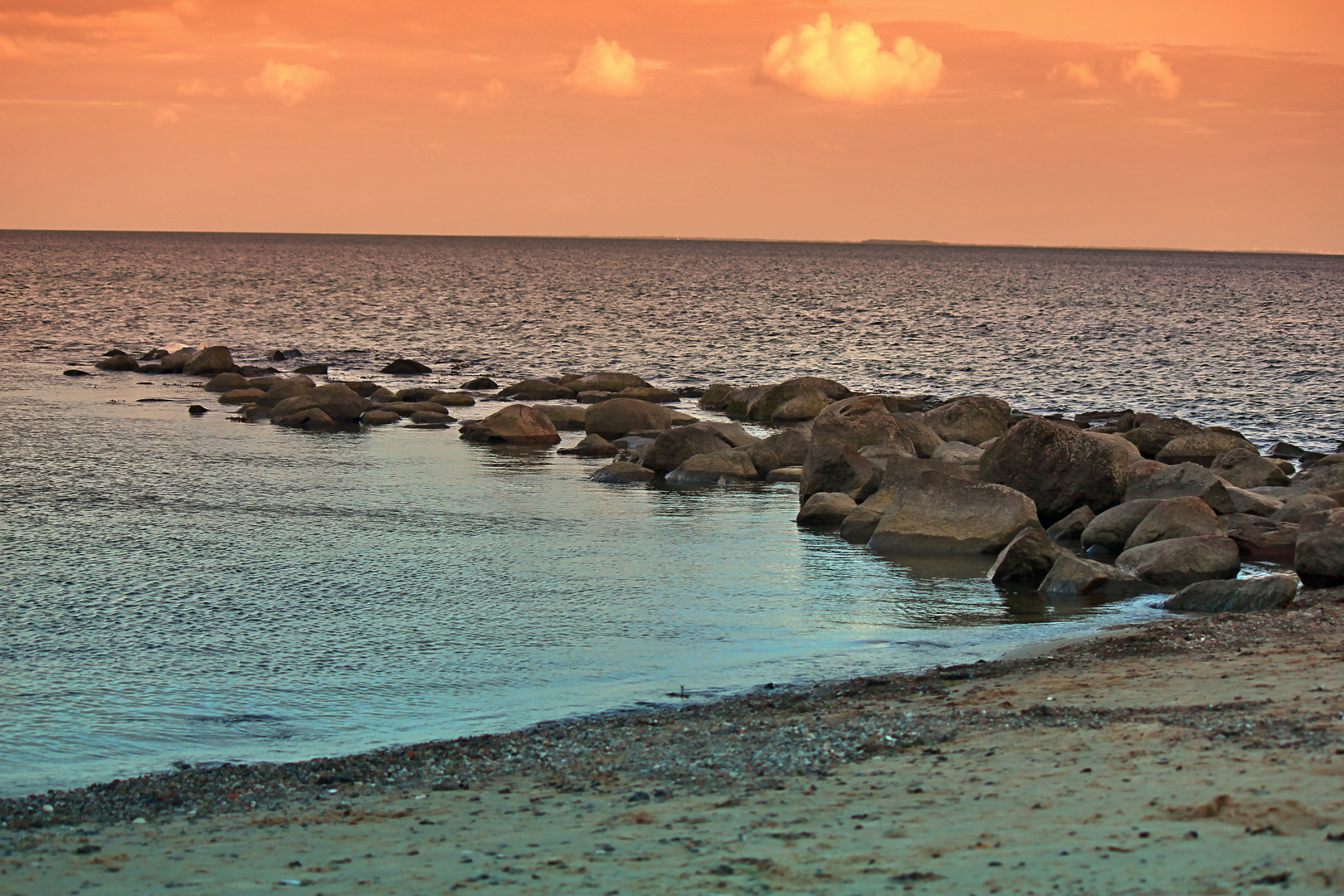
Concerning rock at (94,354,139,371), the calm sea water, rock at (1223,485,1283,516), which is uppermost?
rock at (94,354,139,371)

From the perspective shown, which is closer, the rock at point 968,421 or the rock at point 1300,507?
the rock at point 1300,507

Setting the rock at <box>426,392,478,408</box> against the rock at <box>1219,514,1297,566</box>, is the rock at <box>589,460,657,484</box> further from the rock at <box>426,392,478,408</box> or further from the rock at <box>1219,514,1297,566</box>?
the rock at <box>426,392,478,408</box>

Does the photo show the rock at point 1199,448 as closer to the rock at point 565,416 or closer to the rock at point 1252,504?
the rock at point 1252,504

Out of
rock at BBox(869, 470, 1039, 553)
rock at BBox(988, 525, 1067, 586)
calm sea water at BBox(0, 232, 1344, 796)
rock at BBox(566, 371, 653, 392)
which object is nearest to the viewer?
calm sea water at BBox(0, 232, 1344, 796)

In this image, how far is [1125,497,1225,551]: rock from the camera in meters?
14.7

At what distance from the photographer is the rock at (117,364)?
39.7 metres

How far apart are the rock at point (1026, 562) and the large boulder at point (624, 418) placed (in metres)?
14.0

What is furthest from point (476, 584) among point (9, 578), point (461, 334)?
point (461, 334)

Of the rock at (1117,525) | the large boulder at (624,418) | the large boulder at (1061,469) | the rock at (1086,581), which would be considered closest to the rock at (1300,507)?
the rock at (1117,525)

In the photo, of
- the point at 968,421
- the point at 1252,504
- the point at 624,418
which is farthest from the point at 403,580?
the point at 968,421

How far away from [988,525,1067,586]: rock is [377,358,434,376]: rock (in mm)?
29384

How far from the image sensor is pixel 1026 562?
13.8m

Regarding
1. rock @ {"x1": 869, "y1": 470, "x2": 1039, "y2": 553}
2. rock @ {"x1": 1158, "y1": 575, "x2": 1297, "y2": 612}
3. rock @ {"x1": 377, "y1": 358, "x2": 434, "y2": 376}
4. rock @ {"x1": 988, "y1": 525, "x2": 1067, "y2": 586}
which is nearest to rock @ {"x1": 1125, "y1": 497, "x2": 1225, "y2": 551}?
rock @ {"x1": 869, "y1": 470, "x2": 1039, "y2": 553}

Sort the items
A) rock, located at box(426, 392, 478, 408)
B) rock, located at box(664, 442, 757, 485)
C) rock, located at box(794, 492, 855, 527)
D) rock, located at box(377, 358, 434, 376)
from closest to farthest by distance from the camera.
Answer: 1. rock, located at box(794, 492, 855, 527)
2. rock, located at box(664, 442, 757, 485)
3. rock, located at box(426, 392, 478, 408)
4. rock, located at box(377, 358, 434, 376)
